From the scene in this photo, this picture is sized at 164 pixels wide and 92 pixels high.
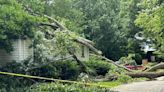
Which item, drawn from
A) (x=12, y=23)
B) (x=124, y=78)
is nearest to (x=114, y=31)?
(x=124, y=78)

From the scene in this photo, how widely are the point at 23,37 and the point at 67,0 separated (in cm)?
2397

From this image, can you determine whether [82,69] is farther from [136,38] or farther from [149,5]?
[136,38]

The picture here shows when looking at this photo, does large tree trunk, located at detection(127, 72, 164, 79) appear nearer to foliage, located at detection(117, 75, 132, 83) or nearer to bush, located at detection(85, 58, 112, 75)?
foliage, located at detection(117, 75, 132, 83)

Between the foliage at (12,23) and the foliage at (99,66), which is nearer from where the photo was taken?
the foliage at (12,23)

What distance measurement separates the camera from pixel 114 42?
45719 mm

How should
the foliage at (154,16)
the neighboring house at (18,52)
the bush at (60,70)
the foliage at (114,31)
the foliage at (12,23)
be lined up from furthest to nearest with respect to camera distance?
the foliage at (114,31) < the foliage at (154,16) < the neighboring house at (18,52) < the bush at (60,70) < the foliage at (12,23)

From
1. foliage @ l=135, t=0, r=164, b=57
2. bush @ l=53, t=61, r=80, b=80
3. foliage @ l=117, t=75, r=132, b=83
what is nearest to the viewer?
foliage @ l=117, t=75, r=132, b=83

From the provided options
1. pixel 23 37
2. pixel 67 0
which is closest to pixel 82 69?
pixel 23 37

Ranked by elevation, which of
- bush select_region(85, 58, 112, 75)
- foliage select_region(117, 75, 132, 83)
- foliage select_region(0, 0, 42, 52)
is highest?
foliage select_region(0, 0, 42, 52)

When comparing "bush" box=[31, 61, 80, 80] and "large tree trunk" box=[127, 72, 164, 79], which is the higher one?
"bush" box=[31, 61, 80, 80]

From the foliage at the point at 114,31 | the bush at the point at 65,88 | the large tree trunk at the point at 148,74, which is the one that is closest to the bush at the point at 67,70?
the large tree trunk at the point at 148,74

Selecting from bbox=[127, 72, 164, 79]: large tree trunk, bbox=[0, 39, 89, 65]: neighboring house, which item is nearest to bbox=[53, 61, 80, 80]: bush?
bbox=[0, 39, 89, 65]: neighboring house

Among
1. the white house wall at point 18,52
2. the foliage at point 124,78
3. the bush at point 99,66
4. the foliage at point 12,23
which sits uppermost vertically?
the foliage at point 12,23

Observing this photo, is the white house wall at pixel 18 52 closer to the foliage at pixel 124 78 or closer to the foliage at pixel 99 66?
the foliage at pixel 124 78
